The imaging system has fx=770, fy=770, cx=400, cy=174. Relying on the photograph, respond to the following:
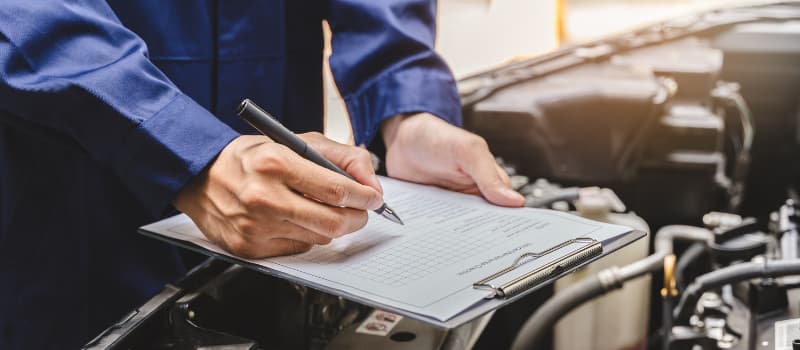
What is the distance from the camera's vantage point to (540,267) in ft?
1.92

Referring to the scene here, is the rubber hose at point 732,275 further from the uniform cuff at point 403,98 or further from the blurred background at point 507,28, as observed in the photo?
the blurred background at point 507,28

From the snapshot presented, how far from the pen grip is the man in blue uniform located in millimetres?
15

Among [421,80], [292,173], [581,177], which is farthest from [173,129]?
[581,177]

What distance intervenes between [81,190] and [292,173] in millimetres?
366

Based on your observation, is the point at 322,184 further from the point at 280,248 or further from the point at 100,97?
the point at 100,97

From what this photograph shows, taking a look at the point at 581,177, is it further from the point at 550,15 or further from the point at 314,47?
the point at 550,15

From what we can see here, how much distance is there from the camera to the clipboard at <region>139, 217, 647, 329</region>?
1.76 ft

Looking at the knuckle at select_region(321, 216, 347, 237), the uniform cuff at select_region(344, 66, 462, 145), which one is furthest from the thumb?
the knuckle at select_region(321, 216, 347, 237)

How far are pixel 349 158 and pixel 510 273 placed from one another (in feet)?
0.74

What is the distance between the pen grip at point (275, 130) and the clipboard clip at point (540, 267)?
0.19 metres

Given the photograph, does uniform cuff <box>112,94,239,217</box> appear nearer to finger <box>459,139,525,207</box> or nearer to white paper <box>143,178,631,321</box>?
white paper <box>143,178,631,321</box>

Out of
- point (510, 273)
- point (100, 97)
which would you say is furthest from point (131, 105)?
point (510, 273)

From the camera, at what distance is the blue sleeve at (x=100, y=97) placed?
0.65 m

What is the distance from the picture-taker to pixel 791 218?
39.1 inches
